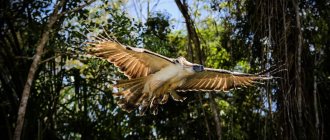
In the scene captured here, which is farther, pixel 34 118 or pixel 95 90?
pixel 95 90

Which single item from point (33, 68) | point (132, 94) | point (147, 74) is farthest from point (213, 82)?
point (33, 68)

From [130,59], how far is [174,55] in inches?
108

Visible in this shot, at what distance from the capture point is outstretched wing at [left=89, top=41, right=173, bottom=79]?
16.0 ft

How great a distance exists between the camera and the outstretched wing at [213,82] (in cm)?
547

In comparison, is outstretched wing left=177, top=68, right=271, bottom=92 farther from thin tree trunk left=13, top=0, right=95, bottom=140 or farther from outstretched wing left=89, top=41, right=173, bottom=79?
thin tree trunk left=13, top=0, right=95, bottom=140

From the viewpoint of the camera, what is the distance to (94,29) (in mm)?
7348

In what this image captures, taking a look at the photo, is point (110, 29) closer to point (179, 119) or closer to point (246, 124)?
point (179, 119)

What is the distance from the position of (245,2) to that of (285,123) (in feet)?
6.23

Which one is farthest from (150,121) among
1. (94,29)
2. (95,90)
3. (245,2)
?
(245,2)

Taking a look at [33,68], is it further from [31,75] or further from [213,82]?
[213,82]

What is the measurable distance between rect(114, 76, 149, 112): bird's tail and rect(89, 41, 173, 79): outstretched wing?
10cm

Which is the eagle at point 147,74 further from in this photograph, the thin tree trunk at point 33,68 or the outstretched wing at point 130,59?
the thin tree trunk at point 33,68

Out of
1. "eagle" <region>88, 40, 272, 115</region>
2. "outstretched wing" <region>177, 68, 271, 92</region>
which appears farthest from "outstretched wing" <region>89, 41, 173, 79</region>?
"outstretched wing" <region>177, 68, 271, 92</region>

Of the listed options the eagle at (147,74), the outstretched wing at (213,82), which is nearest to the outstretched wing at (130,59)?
the eagle at (147,74)
